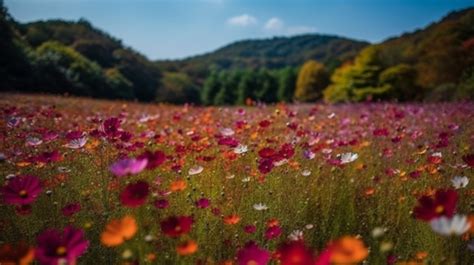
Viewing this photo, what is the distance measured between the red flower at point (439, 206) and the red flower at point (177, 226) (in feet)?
2.79

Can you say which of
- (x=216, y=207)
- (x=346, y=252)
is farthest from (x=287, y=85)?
(x=346, y=252)

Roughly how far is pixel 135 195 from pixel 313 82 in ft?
141

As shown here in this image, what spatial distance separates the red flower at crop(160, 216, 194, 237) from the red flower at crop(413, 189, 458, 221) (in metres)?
0.85

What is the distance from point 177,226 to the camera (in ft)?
5.21

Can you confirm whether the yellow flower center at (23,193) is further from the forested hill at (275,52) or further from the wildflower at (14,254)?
the forested hill at (275,52)

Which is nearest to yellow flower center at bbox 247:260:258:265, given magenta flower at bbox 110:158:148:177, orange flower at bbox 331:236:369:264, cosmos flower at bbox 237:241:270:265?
cosmos flower at bbox 237:241:270:265

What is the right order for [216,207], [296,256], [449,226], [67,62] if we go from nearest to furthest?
[296,256] < [449,226] < [216,207] < [67,62]

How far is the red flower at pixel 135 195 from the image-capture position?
4.91ft

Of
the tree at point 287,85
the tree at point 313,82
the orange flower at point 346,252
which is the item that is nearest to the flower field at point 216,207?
the orange flower at point 346,252

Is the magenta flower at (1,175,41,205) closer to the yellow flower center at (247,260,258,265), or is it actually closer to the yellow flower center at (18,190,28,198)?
the yellow flower center at (18,190,28,198)

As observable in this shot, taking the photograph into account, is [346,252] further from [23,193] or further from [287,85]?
[287,85]

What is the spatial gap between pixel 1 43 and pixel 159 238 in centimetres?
1661

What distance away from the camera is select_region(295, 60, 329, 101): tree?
4325cm

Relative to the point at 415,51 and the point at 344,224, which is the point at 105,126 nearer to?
the point at 344,224
